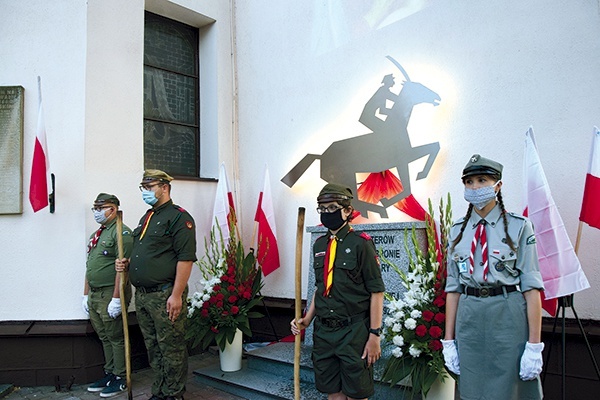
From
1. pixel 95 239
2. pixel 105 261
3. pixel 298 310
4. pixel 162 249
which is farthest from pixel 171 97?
pixel 298 310

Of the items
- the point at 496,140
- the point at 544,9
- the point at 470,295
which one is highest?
the point at 544,9

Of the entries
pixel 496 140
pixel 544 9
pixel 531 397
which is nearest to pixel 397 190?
pixel 496 140

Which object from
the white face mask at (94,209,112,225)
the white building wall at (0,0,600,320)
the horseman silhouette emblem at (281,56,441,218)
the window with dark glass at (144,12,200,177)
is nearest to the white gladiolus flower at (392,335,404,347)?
the white building wall at (0,0,600,320)

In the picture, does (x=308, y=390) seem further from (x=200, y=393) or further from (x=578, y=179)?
(x=578, y=179)

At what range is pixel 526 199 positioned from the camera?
3795mm

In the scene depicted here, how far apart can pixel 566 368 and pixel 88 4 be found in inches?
237

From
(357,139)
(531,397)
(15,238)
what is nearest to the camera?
(531,397)

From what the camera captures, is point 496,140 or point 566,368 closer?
point 566,368

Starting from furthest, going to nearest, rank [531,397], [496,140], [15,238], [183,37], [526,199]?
[183,37] < [15,238] < [496,140] < [526,199] < [531,397]

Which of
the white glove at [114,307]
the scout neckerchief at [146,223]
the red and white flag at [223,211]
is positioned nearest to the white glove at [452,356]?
the scout neckerchief at [146,223]

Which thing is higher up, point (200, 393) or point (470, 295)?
point (470, 295)

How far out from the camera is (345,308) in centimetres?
300

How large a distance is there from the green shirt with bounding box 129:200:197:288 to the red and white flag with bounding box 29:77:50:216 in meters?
1.53

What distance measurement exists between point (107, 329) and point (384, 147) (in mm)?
3471
